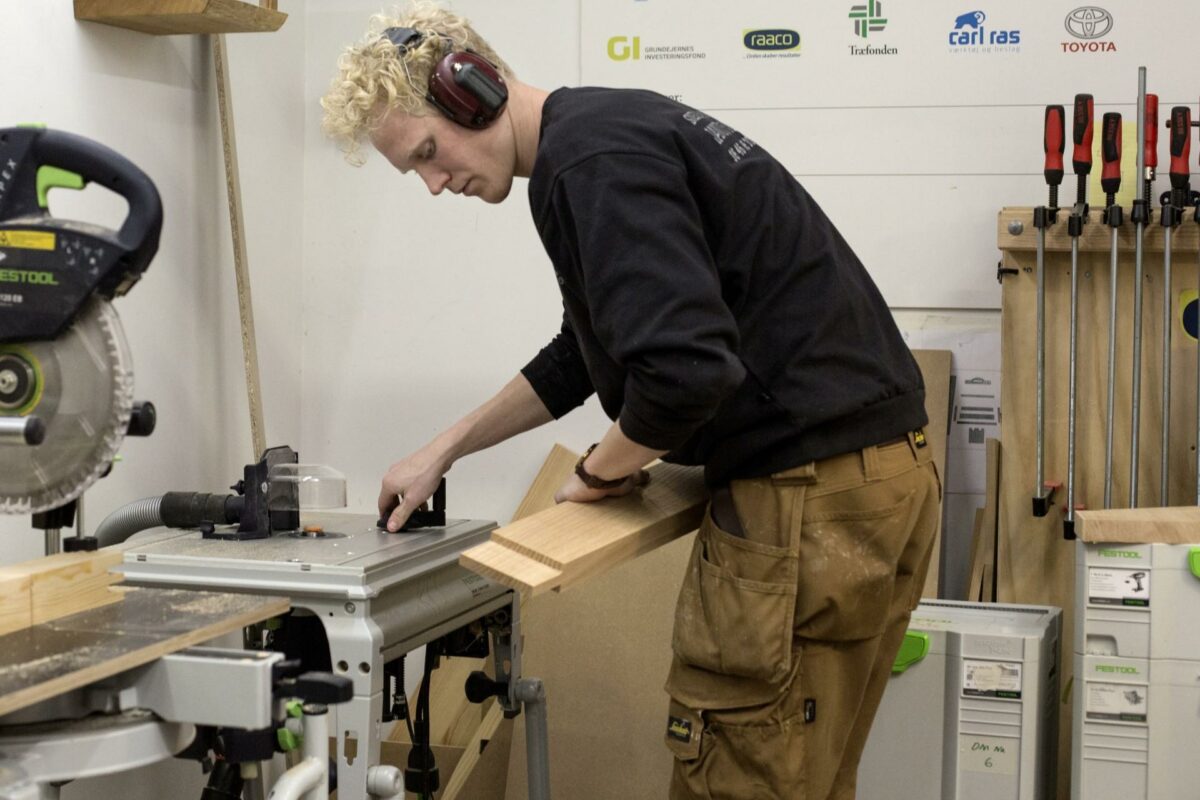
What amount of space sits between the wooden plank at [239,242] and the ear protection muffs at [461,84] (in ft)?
3.83

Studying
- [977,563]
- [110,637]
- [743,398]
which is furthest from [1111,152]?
[110,637]

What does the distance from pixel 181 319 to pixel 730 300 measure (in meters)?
1.45

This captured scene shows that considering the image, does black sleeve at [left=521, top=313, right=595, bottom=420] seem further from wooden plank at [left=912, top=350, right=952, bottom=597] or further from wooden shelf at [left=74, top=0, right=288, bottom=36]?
wooden plank at [left=912, top=350, right=952, bottom=597]

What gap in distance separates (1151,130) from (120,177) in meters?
2.07

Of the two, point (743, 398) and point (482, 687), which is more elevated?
point (743, 398)

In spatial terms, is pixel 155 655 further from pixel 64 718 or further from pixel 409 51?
pixel 409 51

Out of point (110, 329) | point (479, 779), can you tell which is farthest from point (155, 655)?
point (479, 779)

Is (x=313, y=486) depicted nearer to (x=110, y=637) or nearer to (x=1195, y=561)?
(x=110, y=637)

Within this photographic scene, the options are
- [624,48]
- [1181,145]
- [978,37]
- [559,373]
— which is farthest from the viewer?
[624,48]

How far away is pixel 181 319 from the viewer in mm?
2744

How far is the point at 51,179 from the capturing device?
57.4 inches

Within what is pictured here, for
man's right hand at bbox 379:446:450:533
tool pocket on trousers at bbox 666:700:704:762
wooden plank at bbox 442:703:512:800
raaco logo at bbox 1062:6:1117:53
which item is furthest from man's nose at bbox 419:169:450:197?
raaco logo at bbox 1062:6:1117:53

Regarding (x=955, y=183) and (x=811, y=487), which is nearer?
(x=811, y=487)

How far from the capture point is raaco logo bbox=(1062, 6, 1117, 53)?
291 centimetres
